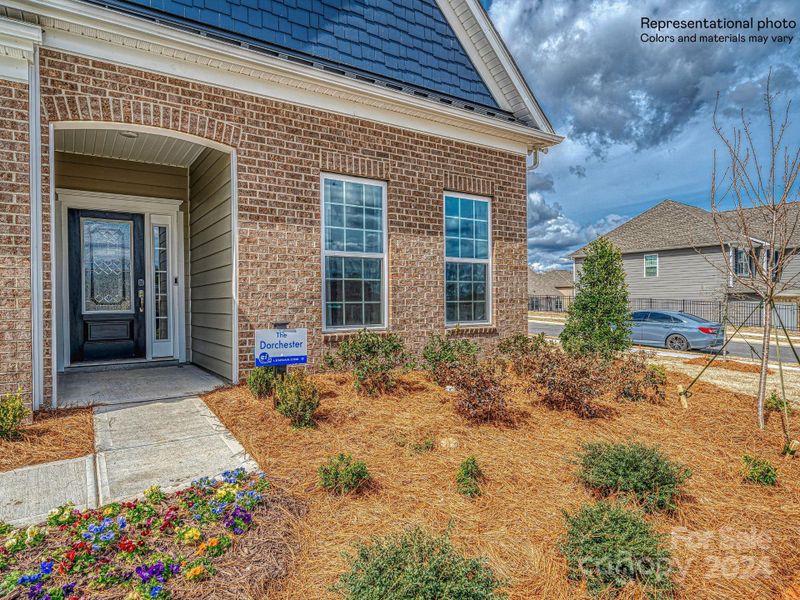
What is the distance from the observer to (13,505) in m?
2.78

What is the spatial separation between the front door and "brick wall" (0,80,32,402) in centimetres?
269

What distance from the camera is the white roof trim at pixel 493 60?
7.86 meters

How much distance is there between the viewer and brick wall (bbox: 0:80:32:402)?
416 centimetres

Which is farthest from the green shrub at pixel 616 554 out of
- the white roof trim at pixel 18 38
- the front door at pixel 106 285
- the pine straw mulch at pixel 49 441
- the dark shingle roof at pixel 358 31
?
the front door at pixel 106 285

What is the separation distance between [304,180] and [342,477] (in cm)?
424

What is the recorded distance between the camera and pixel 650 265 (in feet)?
79.1

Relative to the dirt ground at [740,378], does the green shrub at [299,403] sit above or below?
above

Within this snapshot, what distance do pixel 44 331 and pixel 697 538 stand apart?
565cm

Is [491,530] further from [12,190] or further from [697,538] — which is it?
[12,190]

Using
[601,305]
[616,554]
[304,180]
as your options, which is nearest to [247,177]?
[304,180]

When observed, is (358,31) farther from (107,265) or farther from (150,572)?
(150,572)

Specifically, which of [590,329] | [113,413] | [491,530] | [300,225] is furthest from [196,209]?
[590,329]

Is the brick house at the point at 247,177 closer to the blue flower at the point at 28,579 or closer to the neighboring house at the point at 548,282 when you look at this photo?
the blue flower at the point at 28,579

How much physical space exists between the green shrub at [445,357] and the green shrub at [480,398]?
606mm
